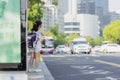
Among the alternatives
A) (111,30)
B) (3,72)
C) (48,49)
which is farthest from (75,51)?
(111,30)

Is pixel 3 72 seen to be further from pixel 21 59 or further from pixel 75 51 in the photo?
pixel 75 51

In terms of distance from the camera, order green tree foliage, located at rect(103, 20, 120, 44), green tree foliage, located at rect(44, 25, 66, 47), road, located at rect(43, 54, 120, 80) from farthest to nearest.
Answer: green tree foliage, located at rect(103, 20, 120, 44) < green tree foliage, located at rect(44, 25, 66, 47) < road, located at rect(43, 54, 120, 80)

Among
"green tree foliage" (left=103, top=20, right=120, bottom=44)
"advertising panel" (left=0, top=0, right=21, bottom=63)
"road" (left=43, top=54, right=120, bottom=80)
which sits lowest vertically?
"green tree foliage" (left=103, top=20, right=120, bottom=44)

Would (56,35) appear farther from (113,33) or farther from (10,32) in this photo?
(10,32)

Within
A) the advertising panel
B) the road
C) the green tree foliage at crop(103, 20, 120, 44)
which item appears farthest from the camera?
the green tree foliage at crop(103, 20, 120, 44)

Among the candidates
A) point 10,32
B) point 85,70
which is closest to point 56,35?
point 85,70

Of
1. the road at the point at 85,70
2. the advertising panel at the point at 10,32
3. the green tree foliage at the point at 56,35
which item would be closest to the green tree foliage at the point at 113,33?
the green tree foliage at the point at 56,35

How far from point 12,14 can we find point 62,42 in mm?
144130

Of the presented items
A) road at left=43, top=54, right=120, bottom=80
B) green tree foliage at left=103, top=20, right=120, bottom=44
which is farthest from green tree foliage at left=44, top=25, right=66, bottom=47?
road at left=43, top=54, right=120, bottom=80

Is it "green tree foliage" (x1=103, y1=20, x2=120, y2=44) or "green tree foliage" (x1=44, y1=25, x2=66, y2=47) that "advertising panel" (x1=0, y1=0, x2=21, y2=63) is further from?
"green tree foliage" (x1=103, y1=20, x2=120, y2=44)

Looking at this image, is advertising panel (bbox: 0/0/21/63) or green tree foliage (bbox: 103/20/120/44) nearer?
advertising panel (bbox: 0/0/21/63)

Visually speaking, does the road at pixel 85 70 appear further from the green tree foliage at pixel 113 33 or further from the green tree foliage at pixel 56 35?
the green tree foliage at pixel 113 33

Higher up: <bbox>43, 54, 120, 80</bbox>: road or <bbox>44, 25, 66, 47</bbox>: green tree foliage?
<bbox>43, 54, 120, 80</bbox>: road

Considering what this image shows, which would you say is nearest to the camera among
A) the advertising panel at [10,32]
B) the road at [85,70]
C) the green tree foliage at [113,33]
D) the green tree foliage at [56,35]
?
the advertising panel at [10,32]
